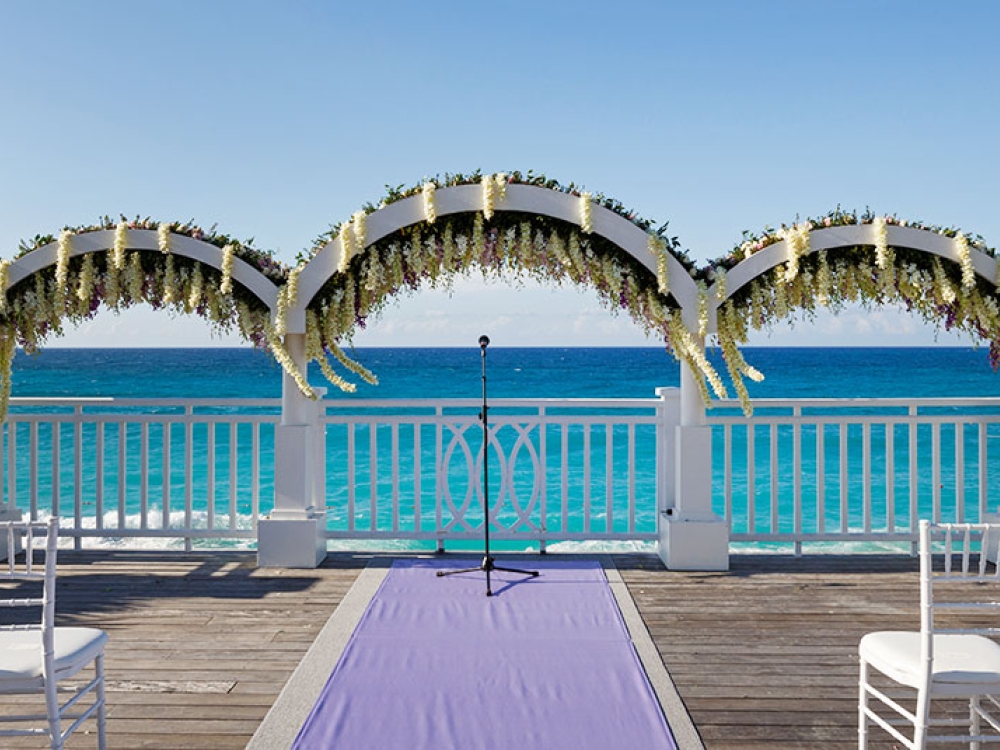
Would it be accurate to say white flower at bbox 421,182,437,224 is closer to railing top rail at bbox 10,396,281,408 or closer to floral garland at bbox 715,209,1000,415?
railing top rail at bbox 10,396,281,408

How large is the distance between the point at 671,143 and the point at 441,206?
21.3 ft

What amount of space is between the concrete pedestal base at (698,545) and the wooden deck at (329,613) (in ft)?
0.37

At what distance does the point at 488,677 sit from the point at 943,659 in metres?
1.63

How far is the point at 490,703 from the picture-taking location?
2.67m

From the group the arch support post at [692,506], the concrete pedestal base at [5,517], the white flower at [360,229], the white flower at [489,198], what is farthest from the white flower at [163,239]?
the arch support post at [692,506]

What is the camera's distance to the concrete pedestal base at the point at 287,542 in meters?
4.64

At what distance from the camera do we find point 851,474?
1653 cm

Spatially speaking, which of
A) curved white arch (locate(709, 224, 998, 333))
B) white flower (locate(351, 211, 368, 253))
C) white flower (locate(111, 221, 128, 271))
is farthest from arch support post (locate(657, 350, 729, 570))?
white flower (locate(111, 221, 128, 271))

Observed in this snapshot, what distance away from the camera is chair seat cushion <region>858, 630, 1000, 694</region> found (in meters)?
1.93

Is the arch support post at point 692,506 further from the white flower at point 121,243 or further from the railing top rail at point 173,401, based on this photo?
the white flower at point 121,243

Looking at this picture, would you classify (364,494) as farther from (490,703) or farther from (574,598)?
(490,703)

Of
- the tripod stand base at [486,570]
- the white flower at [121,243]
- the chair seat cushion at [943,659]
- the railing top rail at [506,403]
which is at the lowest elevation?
the tripod stand base at [486,570]

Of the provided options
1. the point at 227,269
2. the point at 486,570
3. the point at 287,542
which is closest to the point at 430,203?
the point at 227,269

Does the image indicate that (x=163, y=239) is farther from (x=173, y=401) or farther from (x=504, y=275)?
(x=504, y=275)
